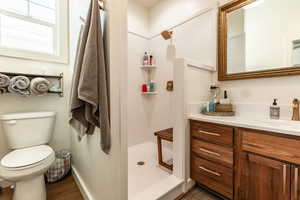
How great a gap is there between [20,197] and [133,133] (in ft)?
5.02

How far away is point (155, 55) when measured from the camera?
8.03ft

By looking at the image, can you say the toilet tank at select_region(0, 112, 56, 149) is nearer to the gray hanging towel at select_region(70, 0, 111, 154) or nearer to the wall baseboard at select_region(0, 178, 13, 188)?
the wall baseboard at select_region(0, 178, 13, 188)

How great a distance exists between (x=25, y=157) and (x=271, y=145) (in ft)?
6.18

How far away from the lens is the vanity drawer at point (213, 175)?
113 centimetres

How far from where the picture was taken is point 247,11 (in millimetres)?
1454

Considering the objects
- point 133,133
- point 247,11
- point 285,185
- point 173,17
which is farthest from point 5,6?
point 285,185

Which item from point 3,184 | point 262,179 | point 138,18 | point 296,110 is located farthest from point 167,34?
point 3,184

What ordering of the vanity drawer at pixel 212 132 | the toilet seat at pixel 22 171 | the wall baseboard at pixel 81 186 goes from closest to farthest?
1. the toilet seat at pixel 22 171
2. the vanity drawer at pixel 212 132
3. the wall baseboard at pixel 81 186

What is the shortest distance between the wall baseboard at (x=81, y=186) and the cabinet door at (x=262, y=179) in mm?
1256

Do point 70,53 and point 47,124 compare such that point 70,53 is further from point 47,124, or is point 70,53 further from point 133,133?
point 133,133

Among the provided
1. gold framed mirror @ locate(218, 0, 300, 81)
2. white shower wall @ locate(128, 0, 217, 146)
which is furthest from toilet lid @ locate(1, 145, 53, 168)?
gold framed mirror @ locate(218, 0, 300, 81)

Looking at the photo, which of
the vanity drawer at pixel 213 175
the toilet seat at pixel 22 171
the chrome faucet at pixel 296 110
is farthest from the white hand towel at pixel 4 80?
the chrome faucet at pixel 296 110

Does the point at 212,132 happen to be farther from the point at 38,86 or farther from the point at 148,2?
the point at 148,2

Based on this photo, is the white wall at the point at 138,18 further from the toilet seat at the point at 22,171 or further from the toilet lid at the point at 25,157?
the toilet seat at the point at 22,171
